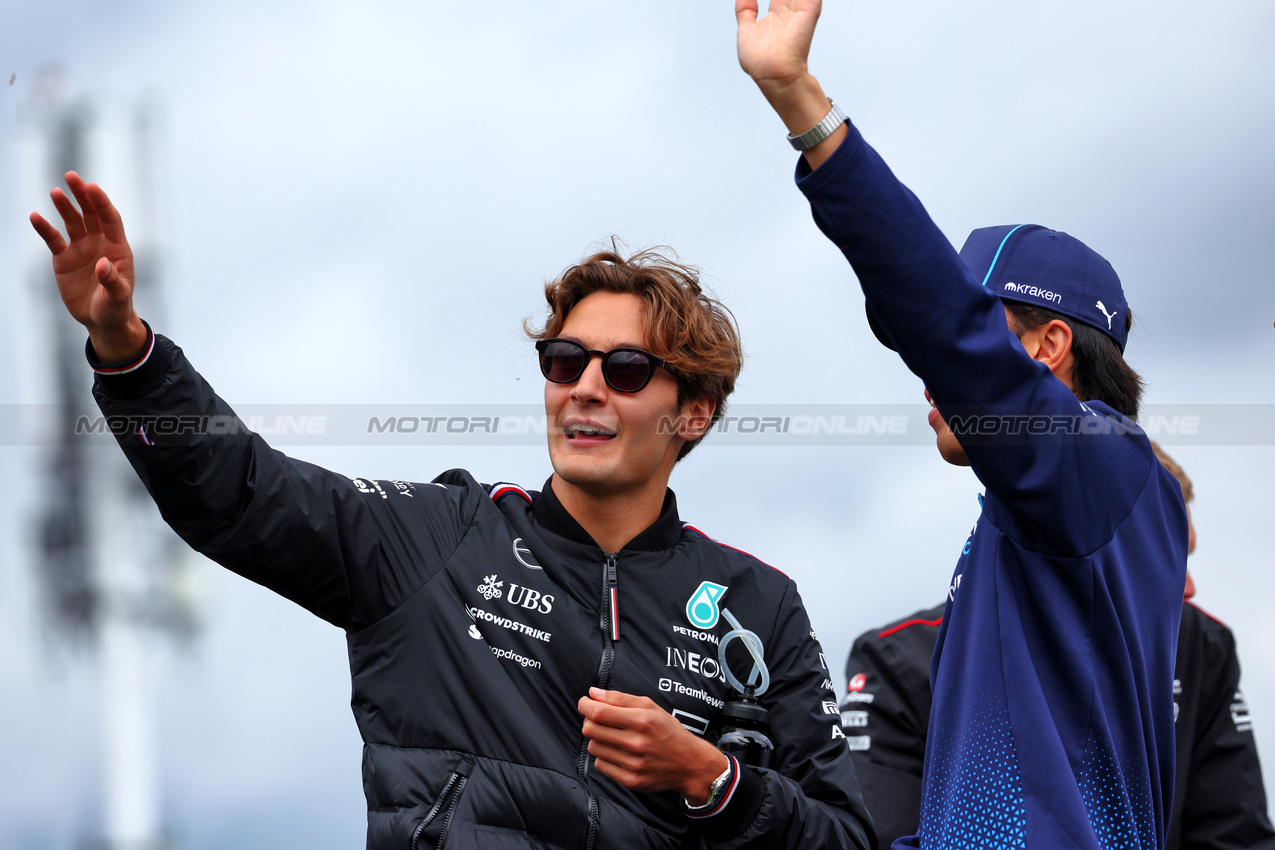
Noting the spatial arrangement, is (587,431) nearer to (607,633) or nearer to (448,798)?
(607,633)

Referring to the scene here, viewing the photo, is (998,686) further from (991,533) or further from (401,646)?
(401,646)

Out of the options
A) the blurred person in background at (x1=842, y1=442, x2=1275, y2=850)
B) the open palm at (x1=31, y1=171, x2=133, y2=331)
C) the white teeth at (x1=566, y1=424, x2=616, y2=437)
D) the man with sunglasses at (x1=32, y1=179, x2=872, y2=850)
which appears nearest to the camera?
the open palm at (x1=31, y1=171, x2=133, y2=331)

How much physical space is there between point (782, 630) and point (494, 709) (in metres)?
0.99

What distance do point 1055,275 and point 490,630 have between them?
1819 mm

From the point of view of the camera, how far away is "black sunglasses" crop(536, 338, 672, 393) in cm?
364

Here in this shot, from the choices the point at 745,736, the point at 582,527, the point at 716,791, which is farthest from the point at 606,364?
the point at 716,791

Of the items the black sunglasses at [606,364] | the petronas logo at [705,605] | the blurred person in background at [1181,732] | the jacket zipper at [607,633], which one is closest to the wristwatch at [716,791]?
the jacket zipper at [607,633]

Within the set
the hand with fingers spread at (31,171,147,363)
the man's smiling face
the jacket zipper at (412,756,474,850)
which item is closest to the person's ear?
the man's smiling face

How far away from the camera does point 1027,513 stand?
2.40 metres

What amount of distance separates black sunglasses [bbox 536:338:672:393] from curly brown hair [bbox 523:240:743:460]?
10 cm

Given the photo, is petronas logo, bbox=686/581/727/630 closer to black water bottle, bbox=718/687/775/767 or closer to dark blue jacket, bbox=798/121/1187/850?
black water bottle, bbox=718/687/775/767

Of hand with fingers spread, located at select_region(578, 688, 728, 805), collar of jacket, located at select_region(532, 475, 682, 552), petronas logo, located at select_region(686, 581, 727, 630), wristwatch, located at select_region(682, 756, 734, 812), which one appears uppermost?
collar of jacket, located at select_region(532, 475, 682, 552)

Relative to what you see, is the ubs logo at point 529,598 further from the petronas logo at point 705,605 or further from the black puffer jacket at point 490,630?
the petronas logo at point 705,605

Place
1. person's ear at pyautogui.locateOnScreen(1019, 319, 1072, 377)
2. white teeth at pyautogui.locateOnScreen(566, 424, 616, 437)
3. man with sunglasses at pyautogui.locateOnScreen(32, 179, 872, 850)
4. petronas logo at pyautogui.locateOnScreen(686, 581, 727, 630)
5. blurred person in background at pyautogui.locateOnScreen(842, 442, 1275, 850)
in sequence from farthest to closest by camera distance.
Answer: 1. blurred person in background at pyautogui.locateOnScreen(842, 442, 1275, 850)
2. white teeth at pyautogui.locateOnScreen(566, 424, 616, 437)
3. petronas logo at pyautogui.locateOnScreen(686, 581, 727, 630)
4. person's ear at pyautogui.locateOnScreen(1019, 319, 1072, 377)
5. man with sunglasses at pyautogui.locateOnScreen(32, 179, 872, 850)
